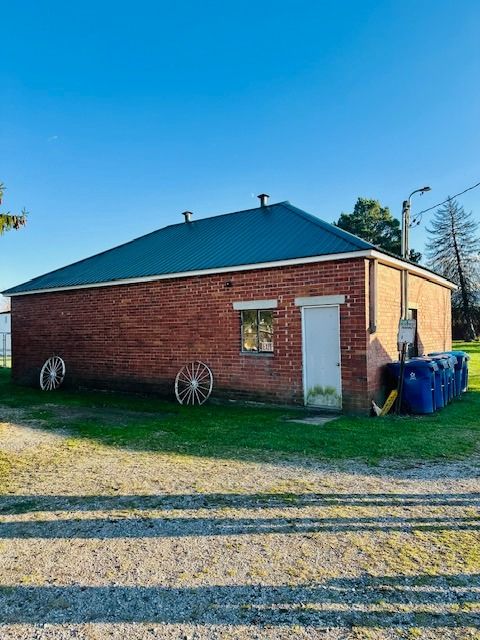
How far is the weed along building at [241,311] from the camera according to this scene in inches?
380

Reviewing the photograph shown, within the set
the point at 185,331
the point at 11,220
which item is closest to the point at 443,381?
the point at 185,331

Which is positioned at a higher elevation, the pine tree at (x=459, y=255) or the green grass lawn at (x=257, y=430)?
the pine tree at (x=459, y=255)

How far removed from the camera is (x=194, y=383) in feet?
38.3

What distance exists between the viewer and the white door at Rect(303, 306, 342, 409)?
384 inches

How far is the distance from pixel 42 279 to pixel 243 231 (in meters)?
8.41

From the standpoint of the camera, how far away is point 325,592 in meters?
2.97

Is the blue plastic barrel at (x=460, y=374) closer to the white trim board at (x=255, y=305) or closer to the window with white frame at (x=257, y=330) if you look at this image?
the window with white frame at (x=257, y=330)

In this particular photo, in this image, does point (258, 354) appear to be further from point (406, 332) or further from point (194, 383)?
point (406, 332)

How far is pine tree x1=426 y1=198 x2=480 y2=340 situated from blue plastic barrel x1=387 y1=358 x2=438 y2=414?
121 ft

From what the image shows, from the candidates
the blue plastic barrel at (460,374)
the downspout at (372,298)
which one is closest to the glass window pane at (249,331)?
the downspout at (372,298)

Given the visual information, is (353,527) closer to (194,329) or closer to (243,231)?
(194,329)

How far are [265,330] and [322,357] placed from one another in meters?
1.62

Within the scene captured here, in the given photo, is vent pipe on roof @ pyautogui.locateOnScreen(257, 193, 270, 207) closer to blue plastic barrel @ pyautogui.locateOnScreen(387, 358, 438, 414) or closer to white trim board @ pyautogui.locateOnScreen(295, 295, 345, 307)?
white trim board @ pyautogui.locateOnScreen(295, 295, 345, 307)

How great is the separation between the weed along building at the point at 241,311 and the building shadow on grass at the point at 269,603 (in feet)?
21.3
